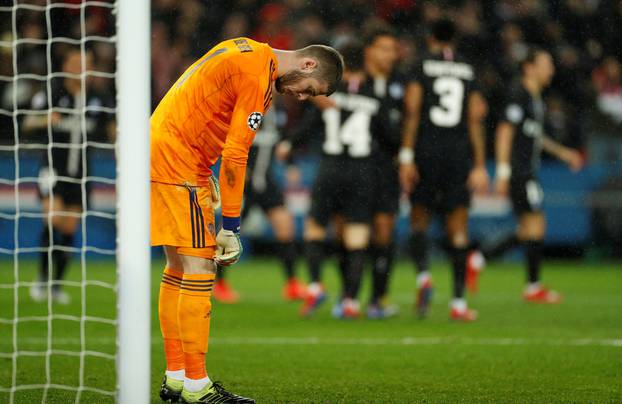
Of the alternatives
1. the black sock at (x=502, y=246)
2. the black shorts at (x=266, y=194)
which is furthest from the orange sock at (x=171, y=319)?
the black sock at (x=502, y=246)

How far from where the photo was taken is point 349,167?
28.7 ft

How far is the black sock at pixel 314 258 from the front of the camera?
8688 millimetres

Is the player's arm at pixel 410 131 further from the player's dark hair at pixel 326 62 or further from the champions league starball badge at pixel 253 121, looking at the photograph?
the champions league starball badge at pixel 253 121

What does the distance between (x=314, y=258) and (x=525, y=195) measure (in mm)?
2628

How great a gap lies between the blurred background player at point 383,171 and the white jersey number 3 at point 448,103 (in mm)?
393

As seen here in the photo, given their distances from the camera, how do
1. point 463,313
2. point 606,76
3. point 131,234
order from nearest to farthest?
point 131,234
point 463,313
point 606,76

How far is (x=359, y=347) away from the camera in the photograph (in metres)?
6.76

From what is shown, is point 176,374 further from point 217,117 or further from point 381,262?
point 381,262

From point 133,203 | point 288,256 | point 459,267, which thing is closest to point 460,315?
point 459,267

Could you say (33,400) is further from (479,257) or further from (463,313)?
(479,257)

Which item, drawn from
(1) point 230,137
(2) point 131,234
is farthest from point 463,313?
(2) point 131,234

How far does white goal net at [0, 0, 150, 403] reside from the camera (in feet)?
12.7

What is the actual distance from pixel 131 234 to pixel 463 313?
4916 millimetres

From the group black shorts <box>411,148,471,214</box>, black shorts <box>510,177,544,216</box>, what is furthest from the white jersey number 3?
black shorts <box>510,177,544,216</box>
